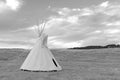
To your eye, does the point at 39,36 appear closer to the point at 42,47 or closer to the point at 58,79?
the point at 42,47

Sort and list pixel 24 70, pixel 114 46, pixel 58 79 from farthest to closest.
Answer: pixel 114 46 → pixel 24 70 → pixel 58 79

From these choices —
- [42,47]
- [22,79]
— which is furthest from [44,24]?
[22,79]

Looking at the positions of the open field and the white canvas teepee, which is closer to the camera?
the open field

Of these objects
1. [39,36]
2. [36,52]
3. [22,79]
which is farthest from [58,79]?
[39,36]

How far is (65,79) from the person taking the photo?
11.4 m

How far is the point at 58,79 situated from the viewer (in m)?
11.4

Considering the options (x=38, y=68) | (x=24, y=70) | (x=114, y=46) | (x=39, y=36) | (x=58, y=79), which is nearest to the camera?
(x=58, y=79)

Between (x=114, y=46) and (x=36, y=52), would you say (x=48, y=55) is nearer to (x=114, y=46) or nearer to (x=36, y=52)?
(x=36, y=52)

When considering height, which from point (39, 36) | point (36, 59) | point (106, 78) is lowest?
point (106, 78)

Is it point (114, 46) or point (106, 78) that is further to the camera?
point (114, 46)

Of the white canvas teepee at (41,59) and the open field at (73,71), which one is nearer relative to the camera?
the open field at (73,71)

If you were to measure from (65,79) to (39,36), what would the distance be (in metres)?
5.73

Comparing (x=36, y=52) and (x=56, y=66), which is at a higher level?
(x=36, y=52)

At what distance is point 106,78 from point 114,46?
28.9m
